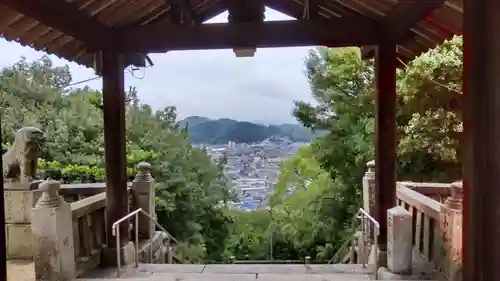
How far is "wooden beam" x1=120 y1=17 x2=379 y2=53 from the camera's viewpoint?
554cm

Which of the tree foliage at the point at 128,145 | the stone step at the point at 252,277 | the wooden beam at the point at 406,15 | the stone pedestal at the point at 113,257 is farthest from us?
the tree foliage at the point at 128,145

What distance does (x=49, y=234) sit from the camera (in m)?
4.67

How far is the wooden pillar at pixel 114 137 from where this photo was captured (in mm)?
5801

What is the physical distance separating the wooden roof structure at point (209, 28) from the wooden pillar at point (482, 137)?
8.45 ft

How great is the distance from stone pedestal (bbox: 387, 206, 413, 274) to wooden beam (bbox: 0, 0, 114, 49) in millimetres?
3563

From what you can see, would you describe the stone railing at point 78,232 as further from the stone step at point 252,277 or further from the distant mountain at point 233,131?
the distant mountain at point 233,131

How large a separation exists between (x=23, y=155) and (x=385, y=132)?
423 centimetres

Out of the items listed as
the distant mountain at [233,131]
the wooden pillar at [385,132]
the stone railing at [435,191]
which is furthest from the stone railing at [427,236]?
the distant mountain at [233,131]

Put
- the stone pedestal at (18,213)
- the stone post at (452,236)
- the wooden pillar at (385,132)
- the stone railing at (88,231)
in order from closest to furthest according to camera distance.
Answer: the stone post at (452,236) < the stone railing at (88,231) < the wooden pillar at (385,132) < the stone pedestal at (18,213)

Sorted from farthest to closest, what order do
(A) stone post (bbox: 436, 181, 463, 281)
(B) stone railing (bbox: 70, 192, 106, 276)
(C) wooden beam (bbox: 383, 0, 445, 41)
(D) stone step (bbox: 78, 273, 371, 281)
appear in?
(B) stone railing (bbox: 70, 192, 106, 276) < (D) stone step (bbox: 78, 273, 371, 281) < (A) stone post (bbox: 436, 181, 463, 281) < (C) wooden beam (bbox: 383, 0, 445, 41)

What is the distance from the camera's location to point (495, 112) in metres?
2.16

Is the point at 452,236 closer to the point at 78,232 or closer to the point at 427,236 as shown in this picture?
the point at 427,236

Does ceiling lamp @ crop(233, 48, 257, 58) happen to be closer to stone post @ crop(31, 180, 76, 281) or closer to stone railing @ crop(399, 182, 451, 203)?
stone post @ crop(31, 180, 76, 281)

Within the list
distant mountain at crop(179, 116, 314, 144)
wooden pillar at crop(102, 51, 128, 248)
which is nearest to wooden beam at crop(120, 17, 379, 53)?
wooden pillar at crop(102, 51, 128, 248)
